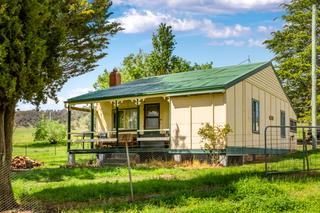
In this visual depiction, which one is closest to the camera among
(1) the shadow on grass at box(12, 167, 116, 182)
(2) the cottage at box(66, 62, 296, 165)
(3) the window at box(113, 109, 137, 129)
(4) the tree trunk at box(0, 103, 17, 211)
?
(4) the tree trunk at box(0, 103, 17, 211)

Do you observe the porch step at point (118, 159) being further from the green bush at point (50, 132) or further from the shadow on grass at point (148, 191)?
the green bush at point (50, 132)

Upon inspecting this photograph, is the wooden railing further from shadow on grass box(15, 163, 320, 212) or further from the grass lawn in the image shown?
shadow on grass box(15, 163, 320, 212)

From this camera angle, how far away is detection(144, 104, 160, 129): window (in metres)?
Result: 24.3

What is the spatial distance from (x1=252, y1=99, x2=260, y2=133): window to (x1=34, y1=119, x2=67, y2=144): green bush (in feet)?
92.6

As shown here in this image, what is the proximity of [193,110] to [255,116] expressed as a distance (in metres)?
3.95

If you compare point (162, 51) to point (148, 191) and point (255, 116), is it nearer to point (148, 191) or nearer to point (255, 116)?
point (255, 116)

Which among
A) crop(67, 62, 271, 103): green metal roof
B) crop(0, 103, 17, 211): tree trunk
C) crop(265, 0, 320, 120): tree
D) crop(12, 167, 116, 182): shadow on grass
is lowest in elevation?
crop(12, 167, 116, 182): shadow on grass

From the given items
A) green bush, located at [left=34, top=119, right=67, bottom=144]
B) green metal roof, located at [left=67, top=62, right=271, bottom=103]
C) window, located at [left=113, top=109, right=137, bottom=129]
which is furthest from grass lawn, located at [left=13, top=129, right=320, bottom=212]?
green bush, located at [left=34, top=119, right=67, bottom=144]

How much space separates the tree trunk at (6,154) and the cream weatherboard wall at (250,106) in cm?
1166

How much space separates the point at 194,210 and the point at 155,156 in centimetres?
1398

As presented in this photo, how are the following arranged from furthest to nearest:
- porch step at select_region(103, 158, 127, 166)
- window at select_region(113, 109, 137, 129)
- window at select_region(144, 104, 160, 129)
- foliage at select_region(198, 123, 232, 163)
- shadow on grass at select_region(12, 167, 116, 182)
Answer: window at select_region(113, 109, 137, 129), window at select_region(144, 104, 160, 129), porch step at select_region(103, 158, 127, 166), foliage at select_region(198, 123, 232, 163), shadow on grass at select_region(12, 167, 116, 182)

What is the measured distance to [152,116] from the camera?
24.5m

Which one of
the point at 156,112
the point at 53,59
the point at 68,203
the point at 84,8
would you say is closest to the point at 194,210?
the point at 68,203

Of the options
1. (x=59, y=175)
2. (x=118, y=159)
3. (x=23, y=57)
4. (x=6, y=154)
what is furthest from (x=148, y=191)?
(x=118, y=159)
